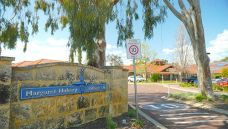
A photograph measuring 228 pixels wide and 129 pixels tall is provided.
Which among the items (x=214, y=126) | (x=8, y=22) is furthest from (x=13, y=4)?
(x=214, y=126)

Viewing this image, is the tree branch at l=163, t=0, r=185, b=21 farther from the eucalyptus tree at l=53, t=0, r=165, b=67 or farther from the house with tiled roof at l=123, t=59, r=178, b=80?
the house with tiled roof at l=123, t=59, r=178, b=80

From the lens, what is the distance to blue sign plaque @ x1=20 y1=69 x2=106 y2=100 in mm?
7701

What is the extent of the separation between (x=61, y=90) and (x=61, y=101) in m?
0.32

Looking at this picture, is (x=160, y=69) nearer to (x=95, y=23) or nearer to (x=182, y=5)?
(x=182, y=5)

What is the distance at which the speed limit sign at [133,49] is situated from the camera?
10.7 meters

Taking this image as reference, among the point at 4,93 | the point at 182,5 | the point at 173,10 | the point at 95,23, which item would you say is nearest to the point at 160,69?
the point at 182,5

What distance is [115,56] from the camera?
9869 cm

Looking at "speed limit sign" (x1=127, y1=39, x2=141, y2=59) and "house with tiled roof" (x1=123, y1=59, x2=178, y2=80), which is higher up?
"house with tiled roof" (x1=123, y1=59, x2=178, y2=80)

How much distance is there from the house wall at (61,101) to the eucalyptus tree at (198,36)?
8.34 m

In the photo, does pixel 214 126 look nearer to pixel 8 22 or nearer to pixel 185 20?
pixel 185 20

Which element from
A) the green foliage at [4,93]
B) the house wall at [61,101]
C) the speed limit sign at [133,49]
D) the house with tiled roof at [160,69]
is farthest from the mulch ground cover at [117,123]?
the house with tiled roof at [160,69]

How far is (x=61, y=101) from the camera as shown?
8.99m

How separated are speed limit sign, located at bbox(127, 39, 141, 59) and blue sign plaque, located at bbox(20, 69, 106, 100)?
5.27ft

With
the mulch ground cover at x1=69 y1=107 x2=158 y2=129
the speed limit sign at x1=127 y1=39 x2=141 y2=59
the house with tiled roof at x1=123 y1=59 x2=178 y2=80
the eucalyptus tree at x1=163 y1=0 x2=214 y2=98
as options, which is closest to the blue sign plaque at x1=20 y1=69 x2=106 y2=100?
the mulch ground cover at x1=69 y1=107 x2=158 y2=129
